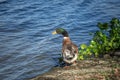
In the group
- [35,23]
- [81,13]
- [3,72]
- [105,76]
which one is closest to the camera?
[105,76]

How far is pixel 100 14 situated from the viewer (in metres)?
19.2

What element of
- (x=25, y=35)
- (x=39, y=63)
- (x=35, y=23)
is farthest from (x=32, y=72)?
(x=35, y=23)

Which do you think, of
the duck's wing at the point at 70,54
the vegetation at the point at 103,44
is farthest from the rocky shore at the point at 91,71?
the vegetation at the point at 103,44

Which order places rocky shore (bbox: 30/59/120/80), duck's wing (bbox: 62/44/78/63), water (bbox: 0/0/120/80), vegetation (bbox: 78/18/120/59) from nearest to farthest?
1. rocky shore (bbox: 30/59/120/80)
2. duck's wing (bbox: 62/44/78/63)
3. vegetation (bbox: 78/18/120/59)
4. water (bbox: 0/0/120/80)

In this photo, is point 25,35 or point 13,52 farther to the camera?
point 25,35

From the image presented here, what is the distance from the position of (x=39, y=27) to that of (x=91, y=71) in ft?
27.6

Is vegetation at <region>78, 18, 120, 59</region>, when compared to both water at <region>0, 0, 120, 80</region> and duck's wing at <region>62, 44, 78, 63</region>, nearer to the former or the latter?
duck's wing at <region>62, 44, 78, 63</region>

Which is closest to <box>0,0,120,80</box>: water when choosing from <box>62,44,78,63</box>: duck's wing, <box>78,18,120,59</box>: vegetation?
<box>78,18,120,59</box>: vegetation

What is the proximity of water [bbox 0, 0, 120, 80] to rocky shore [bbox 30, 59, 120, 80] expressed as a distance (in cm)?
263

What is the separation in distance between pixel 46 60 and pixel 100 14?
22.2 feet

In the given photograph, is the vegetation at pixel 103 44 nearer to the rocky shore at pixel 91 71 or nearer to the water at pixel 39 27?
the rocky shore at pixel 91 71

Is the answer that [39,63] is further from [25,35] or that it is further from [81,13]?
[81,13]

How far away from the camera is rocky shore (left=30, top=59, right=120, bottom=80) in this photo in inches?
340

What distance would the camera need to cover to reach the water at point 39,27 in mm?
13273
